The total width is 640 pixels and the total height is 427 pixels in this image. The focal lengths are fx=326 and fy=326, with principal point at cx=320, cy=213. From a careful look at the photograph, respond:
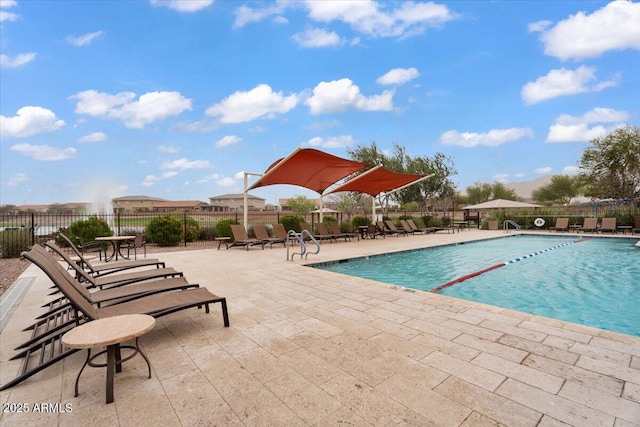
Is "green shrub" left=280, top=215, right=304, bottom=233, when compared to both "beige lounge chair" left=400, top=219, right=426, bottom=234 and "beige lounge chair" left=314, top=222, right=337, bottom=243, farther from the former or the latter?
"beige lounge chair" left=400, top=219, right=426, bottom=234

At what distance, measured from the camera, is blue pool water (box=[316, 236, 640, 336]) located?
512cm

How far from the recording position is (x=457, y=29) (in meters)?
12.5

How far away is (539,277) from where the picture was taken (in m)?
7.32

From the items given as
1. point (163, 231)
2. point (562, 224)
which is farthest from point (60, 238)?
point (562, 224)

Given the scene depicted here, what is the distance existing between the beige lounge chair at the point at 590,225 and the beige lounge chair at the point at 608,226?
0.28m

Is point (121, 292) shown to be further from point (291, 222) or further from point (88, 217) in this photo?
point (291, 222)

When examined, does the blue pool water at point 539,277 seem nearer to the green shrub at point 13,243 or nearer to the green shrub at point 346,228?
the green shrub at point 346,228

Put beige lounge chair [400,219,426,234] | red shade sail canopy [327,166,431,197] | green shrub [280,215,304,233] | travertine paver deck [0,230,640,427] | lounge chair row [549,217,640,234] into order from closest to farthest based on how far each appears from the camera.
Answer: travertine paver deck [0,230,640,427] < red shade sail canopy [327,166,431,197] < green shrub [280,215,304,233] < lounge chair row [549,217,640,234] < beige lounge chair [400,219,426,234]

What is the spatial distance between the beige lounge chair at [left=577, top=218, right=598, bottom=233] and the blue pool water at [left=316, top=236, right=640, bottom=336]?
221 inches

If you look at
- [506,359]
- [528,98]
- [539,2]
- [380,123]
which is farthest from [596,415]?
[380,123]

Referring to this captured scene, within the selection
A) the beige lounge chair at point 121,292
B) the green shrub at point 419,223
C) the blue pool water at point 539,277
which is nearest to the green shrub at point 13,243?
the beige lounge chair at point 121,292

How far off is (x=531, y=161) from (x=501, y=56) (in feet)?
31.6

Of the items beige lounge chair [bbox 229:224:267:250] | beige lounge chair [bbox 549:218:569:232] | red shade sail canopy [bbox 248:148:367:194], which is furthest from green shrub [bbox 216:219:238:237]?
beige lounge chair [bbox 549:218:569:232]

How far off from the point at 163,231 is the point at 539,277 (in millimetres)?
12115
